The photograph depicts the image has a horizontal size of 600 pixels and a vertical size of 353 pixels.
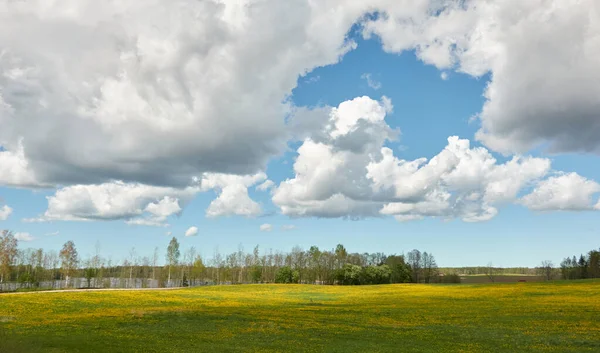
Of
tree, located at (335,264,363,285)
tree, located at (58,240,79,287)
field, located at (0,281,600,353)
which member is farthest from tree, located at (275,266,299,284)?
field, located at (0,281,600,353)

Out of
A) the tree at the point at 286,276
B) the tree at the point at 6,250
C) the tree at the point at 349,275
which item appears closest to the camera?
the tree at the point at 6,250

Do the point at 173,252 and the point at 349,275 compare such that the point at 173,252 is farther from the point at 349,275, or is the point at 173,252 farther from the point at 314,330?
the point at 314,330

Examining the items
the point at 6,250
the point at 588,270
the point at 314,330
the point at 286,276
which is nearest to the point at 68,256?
the point at 6,250

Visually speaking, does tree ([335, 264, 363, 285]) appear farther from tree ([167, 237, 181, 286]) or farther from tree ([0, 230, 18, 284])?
tree ([0, 230, 18, 284])

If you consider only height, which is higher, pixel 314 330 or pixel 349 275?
pixel 314 330

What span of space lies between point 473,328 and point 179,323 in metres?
31.0

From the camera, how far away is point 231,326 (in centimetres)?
4388

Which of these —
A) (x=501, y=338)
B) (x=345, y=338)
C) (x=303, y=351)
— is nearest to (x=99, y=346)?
(x=303, y=351)

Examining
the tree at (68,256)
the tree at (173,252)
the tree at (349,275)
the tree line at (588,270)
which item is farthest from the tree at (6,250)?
the tree line at (588,270)

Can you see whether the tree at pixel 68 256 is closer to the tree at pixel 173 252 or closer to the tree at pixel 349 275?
the tree at pixel 173 252

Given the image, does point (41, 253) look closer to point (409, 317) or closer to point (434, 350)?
Result: point (409, 317)

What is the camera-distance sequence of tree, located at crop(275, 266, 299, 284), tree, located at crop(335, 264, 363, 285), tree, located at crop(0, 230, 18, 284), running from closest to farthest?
tree, located at crop(0, 230, 18, 284), tree, located at crop(335, 264, 363, 285), tree, located at crop(275, 266, 299, 284)

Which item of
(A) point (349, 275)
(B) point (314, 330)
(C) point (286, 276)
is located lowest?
(C) point (286, 276)

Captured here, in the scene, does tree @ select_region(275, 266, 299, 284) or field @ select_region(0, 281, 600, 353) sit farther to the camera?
tree @ select_region(275, 266, 299, 284)
